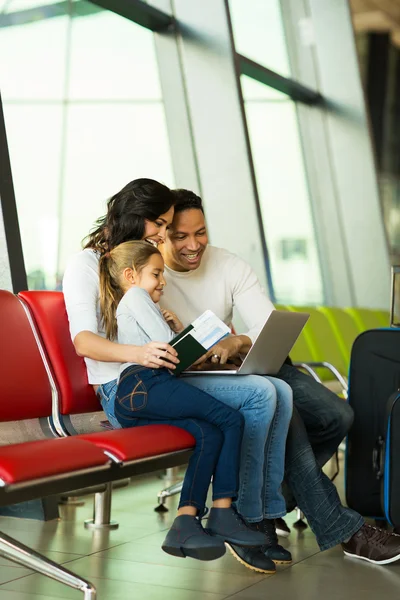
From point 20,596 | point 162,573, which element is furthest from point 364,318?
point 20,596

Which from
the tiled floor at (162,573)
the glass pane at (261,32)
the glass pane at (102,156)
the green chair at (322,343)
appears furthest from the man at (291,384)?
the glass pane at (261,32)

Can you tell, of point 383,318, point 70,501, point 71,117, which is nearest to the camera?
point 70,501

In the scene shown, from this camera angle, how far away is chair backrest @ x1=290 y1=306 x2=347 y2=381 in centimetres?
532

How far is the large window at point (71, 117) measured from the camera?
14.6 ft

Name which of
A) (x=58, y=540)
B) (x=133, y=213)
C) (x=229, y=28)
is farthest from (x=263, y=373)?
(x=229, y=28)

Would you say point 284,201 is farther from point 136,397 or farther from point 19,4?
point 136,397

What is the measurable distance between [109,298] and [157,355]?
34cm

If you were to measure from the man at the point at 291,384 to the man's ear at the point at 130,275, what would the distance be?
1.14 ft

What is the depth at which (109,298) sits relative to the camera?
2.70 m

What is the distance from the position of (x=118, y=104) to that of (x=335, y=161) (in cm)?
353

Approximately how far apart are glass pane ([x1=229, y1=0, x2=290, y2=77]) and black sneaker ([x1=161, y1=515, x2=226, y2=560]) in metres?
5.09

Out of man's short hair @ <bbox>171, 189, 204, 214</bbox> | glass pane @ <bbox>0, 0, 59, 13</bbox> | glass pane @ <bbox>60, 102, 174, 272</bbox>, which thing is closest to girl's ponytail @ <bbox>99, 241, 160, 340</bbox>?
man's short hair @ <bbox>171, 189, 204, 214</bbox>

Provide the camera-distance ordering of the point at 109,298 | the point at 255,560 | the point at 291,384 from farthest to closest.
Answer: the point at 291,384 < the point at 109,298 < the point at 255,560

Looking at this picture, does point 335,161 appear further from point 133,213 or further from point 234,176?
point 133,213
